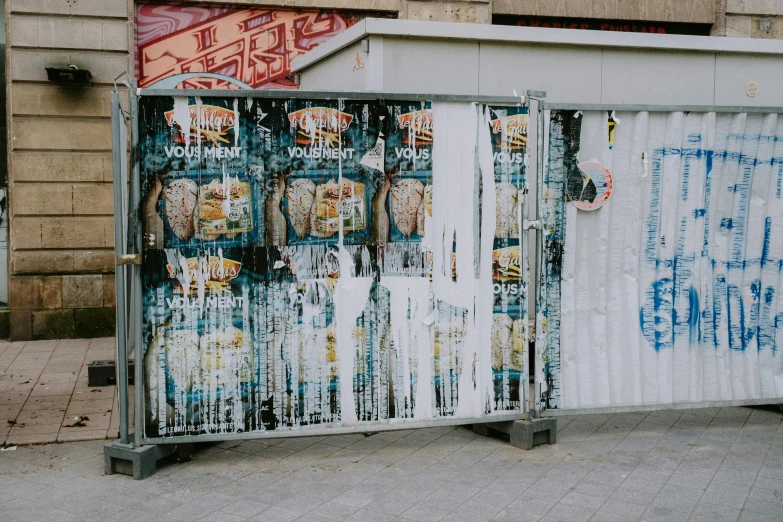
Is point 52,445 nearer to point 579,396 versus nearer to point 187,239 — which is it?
point 187,239

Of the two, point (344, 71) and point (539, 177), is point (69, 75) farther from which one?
point (539, 177)

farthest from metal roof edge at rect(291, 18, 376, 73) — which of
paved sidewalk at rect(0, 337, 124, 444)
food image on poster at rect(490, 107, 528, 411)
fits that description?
paved sidewalk at rect(0, 337, 124, 444)

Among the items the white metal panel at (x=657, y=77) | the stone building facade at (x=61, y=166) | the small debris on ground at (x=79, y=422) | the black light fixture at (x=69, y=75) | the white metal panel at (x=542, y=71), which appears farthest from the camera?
the stone building facade at (x=61, y=166)

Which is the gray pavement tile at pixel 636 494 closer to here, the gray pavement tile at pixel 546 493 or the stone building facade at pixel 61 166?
the gray pavement tile at pixel 546 493

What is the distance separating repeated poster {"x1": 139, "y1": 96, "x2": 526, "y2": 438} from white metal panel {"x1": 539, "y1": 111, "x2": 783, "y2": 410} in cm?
54

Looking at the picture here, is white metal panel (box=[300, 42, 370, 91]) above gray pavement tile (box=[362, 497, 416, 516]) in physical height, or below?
above

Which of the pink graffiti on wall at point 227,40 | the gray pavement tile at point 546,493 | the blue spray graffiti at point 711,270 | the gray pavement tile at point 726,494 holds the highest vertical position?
the pink graffiti on wall at point 227,40

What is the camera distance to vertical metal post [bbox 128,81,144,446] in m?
4.57

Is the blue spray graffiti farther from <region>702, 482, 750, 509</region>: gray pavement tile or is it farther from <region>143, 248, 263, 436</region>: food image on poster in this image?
<region>143, 248, 263, 436</region>: food image on poster

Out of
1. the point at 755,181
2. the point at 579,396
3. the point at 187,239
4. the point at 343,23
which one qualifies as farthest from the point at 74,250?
the point at 755,181

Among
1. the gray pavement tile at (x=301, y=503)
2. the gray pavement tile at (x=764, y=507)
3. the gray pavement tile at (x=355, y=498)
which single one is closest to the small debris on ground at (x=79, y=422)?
the gray pavement tile at (x=301, y=503)

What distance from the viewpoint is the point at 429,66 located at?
706 centimetres

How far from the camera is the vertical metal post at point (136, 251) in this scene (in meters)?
4.57

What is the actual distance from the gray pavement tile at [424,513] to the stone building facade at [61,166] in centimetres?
636
